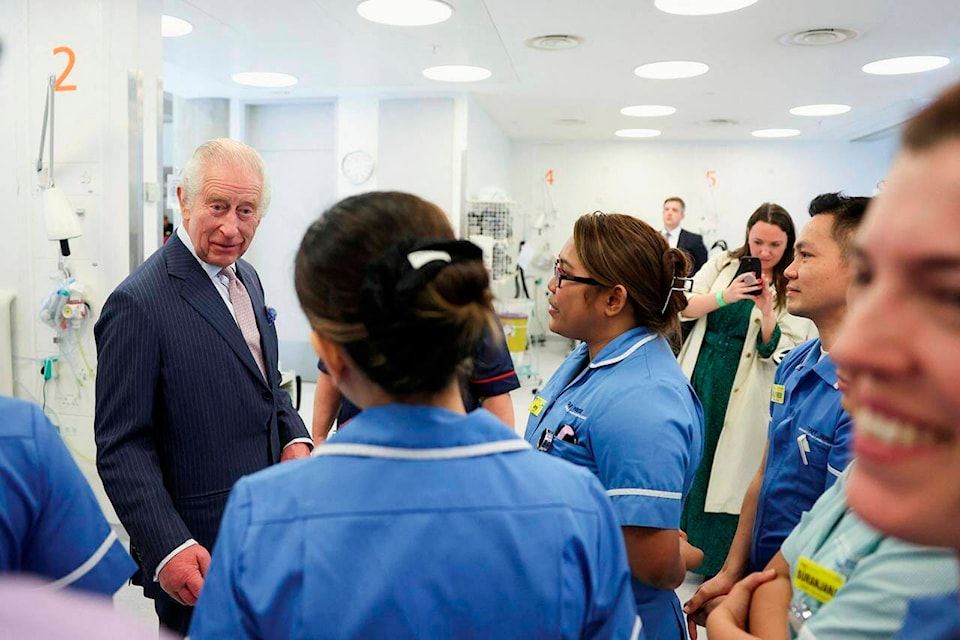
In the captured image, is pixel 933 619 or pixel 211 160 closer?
pixel 933 619

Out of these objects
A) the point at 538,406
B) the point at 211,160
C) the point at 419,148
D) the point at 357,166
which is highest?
the point at 419,148

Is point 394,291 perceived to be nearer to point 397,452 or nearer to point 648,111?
point 397,452

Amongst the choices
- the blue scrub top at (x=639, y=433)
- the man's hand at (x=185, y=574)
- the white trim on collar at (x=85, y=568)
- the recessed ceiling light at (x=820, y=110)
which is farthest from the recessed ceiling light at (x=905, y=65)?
the white trim on collar at (x=85, y=568)

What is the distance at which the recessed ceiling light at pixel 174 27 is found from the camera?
439 centimetres

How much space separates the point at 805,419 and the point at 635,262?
57 cm

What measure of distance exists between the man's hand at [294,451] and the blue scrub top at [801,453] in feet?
3.98

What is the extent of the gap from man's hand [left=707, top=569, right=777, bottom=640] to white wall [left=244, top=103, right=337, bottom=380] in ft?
20.3

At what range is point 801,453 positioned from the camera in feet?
5.41

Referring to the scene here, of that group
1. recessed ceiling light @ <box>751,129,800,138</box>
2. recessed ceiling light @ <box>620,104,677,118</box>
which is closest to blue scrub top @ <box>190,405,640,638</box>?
recessed ceiling light @ <box>620,104,677,118</box>

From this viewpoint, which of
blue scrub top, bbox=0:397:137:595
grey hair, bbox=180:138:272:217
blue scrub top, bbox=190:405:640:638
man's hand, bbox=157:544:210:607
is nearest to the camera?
blue scrub top, bbox=190:405:640:638

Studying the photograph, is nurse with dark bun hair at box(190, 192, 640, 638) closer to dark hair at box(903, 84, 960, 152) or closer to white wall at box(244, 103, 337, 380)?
dark hair at box(903, 84, 960, 152)

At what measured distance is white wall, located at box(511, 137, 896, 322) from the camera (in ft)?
31.4

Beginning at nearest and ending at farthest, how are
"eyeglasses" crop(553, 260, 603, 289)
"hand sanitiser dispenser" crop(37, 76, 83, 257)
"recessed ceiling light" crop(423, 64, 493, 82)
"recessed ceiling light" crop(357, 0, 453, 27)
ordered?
"eyeglasses" crop(553, 260, 603, 289), "hand sanitiser dispenser" crop(37, 76, 83, 257), "recessed ceiling light" crop(357, 0, 453, 27), "recessed ceiling light" crop(423, 64, 493, 82)

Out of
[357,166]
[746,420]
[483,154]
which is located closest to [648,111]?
[483,154]
